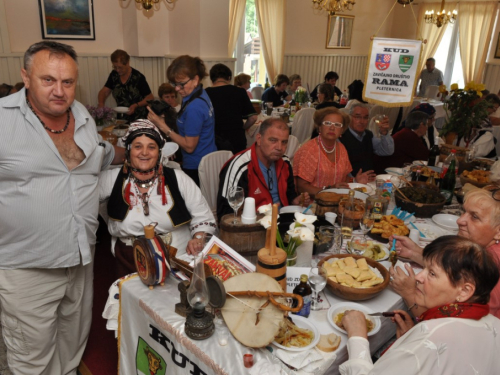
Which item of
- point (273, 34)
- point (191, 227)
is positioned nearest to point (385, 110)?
point (273, 34)

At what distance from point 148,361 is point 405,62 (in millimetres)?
3321

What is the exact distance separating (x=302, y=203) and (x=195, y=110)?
1.25 metres

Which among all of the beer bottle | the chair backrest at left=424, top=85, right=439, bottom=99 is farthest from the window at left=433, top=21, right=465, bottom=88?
the beer bottle

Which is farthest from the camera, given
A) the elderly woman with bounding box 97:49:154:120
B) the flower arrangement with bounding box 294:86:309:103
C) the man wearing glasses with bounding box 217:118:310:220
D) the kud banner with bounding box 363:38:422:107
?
the flower arrangement with bounding box 294:86:309:103

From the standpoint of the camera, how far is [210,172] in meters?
3.32

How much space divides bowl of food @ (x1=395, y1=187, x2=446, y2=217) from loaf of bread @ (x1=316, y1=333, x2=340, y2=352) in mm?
1531

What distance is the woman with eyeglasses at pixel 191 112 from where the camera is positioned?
3299 millimetres

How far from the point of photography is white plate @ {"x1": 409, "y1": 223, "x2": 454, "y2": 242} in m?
2.48

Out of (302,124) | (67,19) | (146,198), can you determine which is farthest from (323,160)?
(67,19)

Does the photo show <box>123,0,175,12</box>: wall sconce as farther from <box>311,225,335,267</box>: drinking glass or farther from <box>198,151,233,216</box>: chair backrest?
<box>311,225,335,267</box>: drinking glass

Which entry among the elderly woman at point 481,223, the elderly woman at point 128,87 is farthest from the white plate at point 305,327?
the elderly woman at point 128,87

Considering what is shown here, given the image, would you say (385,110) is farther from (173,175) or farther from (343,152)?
(173,175)

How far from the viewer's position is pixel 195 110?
3.38m

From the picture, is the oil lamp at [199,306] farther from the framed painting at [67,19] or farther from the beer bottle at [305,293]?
the framed painting at [67,19]
